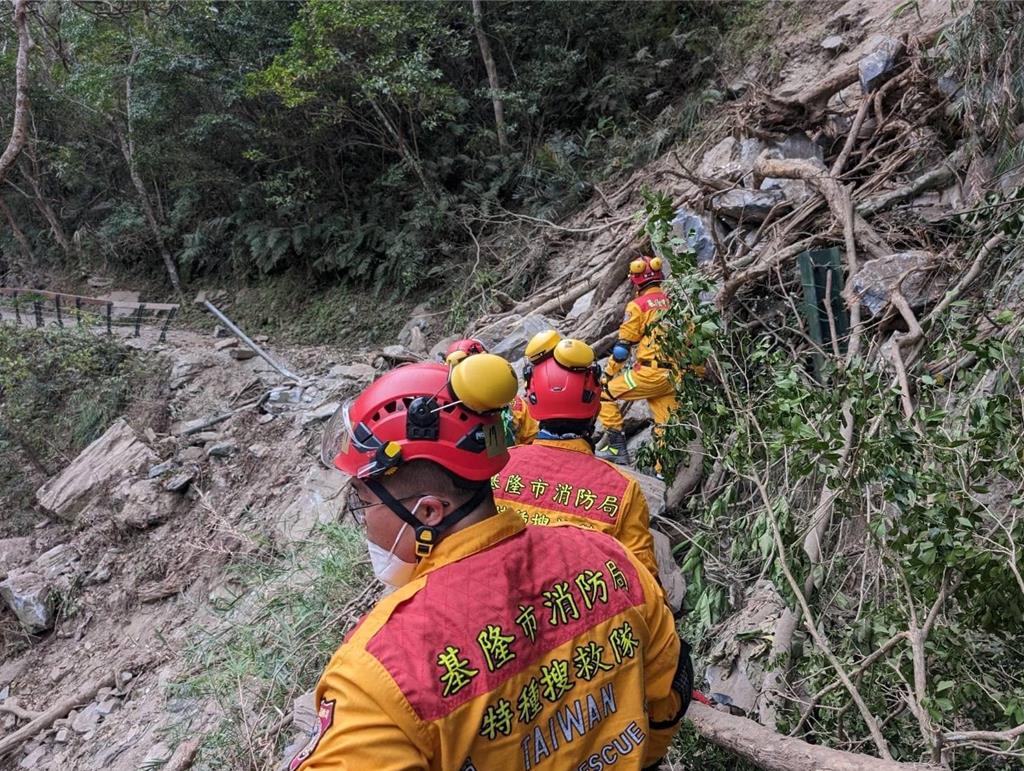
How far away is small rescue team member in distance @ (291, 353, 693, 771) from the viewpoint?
1215mm

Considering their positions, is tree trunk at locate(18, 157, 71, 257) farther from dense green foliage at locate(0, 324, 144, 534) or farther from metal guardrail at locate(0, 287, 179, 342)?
dense green foliage at locate(0, 324, 144, 534)

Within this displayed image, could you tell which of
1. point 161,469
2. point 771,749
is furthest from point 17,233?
point 771,749

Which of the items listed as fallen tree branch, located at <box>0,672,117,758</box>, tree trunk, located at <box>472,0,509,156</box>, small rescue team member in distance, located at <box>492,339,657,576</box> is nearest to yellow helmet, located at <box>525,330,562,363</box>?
small rescue team member in distance, located at <box>492,339,657,576</box>

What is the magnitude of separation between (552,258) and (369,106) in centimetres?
501

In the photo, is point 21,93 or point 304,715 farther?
point 21,93

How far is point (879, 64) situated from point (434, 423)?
645cm

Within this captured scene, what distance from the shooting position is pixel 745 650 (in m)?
3.22

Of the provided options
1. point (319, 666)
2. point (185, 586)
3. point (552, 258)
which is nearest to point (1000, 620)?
point (319, 666)

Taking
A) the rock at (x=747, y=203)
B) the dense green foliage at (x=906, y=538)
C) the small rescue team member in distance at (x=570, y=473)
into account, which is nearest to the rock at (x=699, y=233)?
the rock at (x=747, y=203)

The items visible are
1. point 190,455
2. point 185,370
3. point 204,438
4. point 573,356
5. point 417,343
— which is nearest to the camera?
point 573,356

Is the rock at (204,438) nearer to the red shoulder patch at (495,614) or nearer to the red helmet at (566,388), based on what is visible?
the red helmet at (566,388)

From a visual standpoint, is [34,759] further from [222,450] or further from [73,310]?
[73,310]

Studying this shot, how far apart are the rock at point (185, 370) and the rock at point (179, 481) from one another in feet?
8.25

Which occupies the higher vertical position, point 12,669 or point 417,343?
point 12,669
